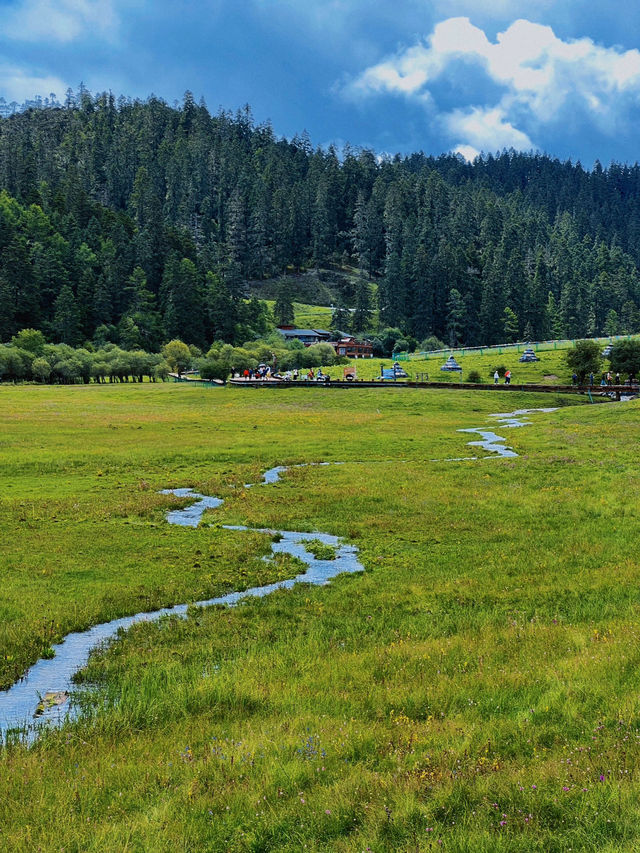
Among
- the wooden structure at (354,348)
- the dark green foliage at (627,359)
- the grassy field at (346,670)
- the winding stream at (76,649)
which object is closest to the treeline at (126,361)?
the wooden structure at (354,348)

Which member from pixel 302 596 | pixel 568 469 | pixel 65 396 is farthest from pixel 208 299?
pixel 302 596

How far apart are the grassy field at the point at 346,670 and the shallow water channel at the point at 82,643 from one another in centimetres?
44

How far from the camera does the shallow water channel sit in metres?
10.6

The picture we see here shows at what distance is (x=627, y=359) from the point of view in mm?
100375

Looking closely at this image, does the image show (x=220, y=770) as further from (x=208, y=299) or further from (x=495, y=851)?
(x=208, y=299)

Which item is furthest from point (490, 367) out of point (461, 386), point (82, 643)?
point (82, 643)

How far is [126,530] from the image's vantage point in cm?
2397

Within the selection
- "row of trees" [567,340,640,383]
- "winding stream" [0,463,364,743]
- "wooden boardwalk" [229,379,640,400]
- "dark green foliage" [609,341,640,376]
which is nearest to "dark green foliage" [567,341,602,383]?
"row of trees" [567,340,640,383]

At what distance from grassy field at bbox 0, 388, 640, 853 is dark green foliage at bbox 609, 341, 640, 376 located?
3037 inches

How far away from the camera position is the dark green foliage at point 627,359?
326ft

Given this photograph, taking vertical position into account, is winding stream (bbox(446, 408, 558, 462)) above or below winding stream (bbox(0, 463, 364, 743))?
above

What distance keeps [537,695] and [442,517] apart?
16053 mm

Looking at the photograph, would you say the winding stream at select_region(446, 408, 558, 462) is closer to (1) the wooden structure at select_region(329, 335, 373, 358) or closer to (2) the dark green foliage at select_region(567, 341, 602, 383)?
(2) the dark green foliage at select_region(567, 341, 602, 383)

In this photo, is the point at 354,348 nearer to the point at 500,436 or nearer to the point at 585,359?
the point at 585,359
